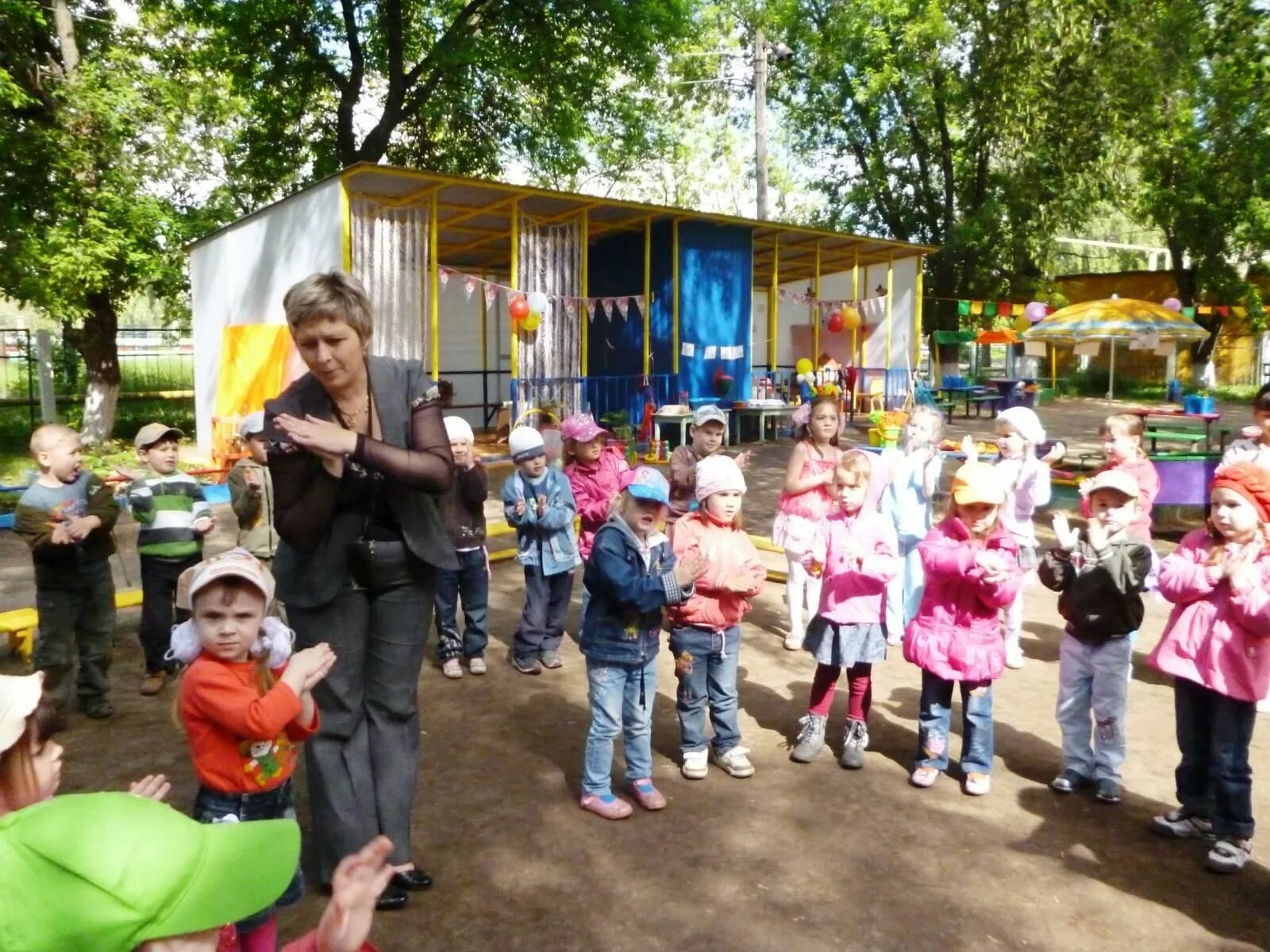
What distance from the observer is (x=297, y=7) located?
20.2m

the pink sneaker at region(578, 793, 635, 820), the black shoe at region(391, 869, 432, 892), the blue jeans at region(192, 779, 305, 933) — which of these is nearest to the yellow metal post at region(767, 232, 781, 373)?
the pink sneaker at region(578, 793, 635, 820)

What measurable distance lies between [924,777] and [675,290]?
44.9ft

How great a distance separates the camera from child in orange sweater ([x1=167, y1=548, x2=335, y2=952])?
259 centimetres

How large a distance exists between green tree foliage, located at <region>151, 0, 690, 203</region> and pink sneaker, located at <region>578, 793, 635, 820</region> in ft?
61.2

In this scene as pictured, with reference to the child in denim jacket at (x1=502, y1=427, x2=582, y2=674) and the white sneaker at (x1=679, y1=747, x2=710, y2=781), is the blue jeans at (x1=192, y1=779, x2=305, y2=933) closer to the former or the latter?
Result: the white sneaker at (x1=679, y1=747, x2=710, y2=781)

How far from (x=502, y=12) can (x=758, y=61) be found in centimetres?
561

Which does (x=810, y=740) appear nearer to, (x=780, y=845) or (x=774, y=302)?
(x=780, y=845)

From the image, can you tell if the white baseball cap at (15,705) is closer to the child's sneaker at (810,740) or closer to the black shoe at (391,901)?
the black shoe at (391,901)

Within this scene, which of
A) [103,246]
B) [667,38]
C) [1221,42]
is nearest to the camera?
[103,246]

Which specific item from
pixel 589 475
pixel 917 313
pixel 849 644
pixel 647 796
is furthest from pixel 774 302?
pixel 647 796

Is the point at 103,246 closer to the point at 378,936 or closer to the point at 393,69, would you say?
the point at 393,69

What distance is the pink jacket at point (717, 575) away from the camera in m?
4.20

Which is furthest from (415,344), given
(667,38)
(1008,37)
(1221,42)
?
(1008,37)

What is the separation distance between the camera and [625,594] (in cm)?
380
